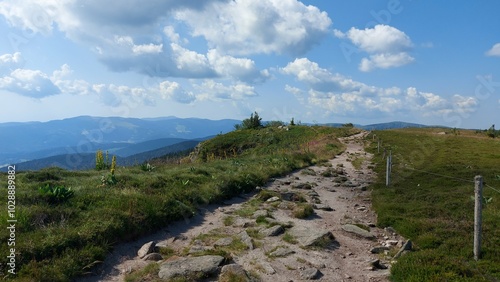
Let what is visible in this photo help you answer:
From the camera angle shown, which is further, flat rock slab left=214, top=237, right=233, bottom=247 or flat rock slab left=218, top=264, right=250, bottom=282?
flat rock slab left=214, top=237, right=233, bottom=247

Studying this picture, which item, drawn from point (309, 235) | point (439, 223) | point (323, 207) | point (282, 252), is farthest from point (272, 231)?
point (439, 223)

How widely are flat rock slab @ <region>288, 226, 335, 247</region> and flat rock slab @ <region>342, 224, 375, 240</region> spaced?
1.06 m

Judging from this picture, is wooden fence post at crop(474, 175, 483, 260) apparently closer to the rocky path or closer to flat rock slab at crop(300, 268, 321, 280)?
the rocky path

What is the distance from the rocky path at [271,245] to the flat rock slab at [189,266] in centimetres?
2

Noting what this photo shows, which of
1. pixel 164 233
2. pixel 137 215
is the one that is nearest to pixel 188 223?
pixel 164 233

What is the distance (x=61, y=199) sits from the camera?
1074 centimetres

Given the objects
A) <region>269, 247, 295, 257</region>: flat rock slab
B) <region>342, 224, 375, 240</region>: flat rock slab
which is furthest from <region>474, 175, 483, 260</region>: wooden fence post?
<region>269, 247, 295, 257</region>: flat rock slab

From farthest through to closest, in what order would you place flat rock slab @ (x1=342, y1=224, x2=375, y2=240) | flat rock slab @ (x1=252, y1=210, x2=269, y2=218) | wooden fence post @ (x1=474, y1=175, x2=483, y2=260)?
flat rock slab @ (x1=252, y1=210, x2=269, y2=218) < flat rock slab @ (x1=342, y1=224, x2=375, y2=240) < wooden fence post @ (x1=474, y1=175, x2=483, y2=260)

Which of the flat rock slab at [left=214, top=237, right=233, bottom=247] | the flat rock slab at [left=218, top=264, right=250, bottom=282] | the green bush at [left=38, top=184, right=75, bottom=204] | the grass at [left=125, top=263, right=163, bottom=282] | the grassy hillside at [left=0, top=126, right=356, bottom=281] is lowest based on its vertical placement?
the flat rock slab at [left=214, top=237, right=233, bottom=247]

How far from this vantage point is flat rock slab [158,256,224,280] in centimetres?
759

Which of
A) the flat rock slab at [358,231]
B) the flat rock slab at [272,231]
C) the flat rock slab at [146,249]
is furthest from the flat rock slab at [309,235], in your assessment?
the flat rock slab at [146,249]

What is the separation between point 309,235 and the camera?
10.5m

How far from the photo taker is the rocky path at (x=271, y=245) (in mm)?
7949

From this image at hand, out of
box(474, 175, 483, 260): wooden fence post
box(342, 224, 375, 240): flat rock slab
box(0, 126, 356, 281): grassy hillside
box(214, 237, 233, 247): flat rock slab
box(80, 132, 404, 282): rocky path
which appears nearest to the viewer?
box(0, 126, 356, 281): grassy hillside
